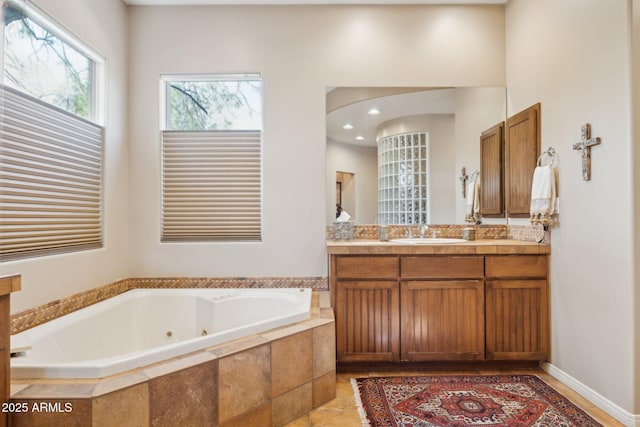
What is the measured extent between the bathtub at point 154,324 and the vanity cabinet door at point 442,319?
743 mm

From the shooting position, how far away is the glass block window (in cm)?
289

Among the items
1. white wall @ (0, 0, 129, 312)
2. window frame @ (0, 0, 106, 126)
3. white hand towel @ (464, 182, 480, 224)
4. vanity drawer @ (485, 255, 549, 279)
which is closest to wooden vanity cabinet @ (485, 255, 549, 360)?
vanity drawer @ (485, 255, 549, 279)

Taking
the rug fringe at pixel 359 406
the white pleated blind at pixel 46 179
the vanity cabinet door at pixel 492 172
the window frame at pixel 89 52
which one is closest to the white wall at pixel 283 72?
the window frame at pixel 89 52

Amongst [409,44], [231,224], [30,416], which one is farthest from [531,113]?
[30,416]

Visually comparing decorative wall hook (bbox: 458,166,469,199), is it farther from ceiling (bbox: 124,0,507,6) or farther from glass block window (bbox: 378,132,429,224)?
ceiling (bbox: 124,0,507,6)

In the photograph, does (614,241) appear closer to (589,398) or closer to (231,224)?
(589,398)

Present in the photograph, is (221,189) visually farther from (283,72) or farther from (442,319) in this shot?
(442,319)

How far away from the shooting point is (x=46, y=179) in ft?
6.42

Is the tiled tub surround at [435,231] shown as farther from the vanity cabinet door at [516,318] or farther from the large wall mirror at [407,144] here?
the vanity cabinet door at [516,318]

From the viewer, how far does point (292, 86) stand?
9.21 feet

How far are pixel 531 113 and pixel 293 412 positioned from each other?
256 cm

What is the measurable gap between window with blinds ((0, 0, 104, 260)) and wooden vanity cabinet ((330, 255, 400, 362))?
1.73 m

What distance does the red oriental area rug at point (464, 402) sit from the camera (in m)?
1.81

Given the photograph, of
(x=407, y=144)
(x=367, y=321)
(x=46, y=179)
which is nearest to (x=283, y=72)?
(x=407, y=144)
